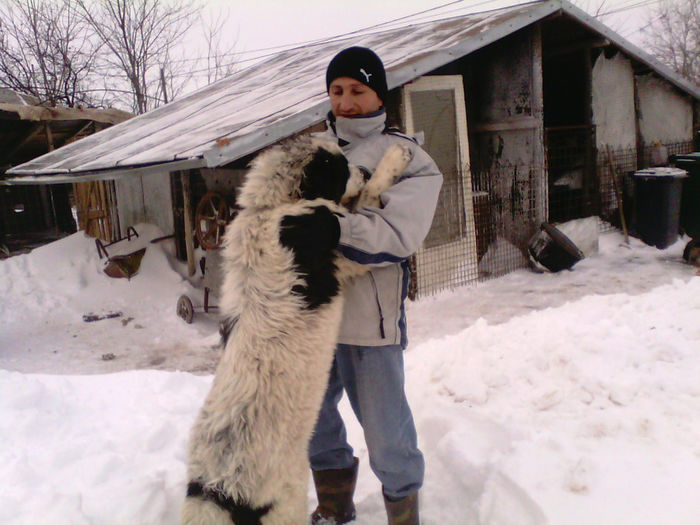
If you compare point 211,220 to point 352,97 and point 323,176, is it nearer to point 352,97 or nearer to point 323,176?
point 352,97

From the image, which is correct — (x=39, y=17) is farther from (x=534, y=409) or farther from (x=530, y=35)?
(x=534, y=409)

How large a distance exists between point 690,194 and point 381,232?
7996 mm

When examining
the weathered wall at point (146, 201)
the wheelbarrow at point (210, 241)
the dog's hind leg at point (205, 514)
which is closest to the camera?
the dog's hind leg at point (205, 514)

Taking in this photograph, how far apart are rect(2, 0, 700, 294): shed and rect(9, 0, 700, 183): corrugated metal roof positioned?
0.09 feet

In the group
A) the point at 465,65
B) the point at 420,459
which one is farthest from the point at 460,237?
the point at 420,459

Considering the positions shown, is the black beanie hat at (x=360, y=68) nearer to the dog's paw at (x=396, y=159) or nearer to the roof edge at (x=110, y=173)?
the dog's paw at (x=396, y=159)

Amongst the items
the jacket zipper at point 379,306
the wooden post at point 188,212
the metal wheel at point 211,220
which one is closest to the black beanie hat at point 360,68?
the jacket zipper at point 379,306

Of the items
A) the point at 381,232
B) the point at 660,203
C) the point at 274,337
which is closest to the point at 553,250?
the point at 660,203

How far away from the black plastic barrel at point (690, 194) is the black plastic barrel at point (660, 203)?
0.09 m

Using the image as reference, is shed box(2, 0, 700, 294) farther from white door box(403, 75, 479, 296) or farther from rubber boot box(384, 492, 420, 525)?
rubber boot box(384, 492, 420, 525)

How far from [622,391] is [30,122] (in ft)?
40.4

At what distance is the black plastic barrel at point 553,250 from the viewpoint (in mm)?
7227

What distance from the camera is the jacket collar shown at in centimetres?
200

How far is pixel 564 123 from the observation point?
380 inches
